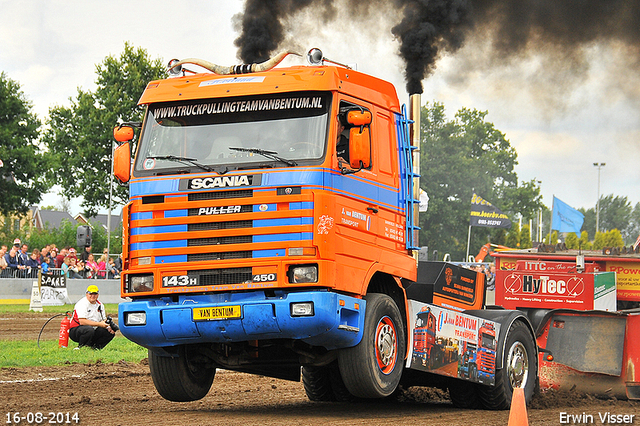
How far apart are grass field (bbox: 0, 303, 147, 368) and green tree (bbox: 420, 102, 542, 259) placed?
60.1 m

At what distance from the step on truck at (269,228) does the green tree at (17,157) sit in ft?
146

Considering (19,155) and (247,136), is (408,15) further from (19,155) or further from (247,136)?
(19,155)

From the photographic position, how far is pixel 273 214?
25.7 feet

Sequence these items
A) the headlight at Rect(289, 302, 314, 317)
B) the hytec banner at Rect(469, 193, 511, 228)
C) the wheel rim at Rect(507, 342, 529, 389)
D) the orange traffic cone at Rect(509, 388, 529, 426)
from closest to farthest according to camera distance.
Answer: the orange traffic cone at Rect(509, 388, 529, 426), the headlight at Rect(289, 302, 314, 317), the wheel rim at Rect(507, 342, 529, 389), the hytec banner at Rect(469, 193, 511, 228)

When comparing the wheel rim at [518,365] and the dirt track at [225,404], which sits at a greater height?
the wheel rim at [518,365]

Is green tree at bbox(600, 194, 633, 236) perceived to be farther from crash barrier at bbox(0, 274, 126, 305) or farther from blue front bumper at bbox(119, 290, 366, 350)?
blue front bumper at bbox(119, 290, 366, 350)

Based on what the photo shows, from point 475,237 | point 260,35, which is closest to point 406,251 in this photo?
point 260,35

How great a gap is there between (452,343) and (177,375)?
3.13 m

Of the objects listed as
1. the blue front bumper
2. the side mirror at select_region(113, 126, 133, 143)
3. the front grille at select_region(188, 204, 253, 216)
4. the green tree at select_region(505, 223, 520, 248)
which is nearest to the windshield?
the side mirror at select_region(113, 126, 133, 143)

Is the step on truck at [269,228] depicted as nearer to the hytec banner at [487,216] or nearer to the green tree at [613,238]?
the hytec banner at [487,216]

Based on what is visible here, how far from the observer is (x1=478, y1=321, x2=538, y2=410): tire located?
1009cm

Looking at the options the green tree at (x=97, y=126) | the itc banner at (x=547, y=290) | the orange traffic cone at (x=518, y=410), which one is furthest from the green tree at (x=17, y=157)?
the orange traffic cone at (x=518, y=410)

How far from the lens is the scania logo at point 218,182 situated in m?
7.94

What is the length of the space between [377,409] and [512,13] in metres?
8.60
